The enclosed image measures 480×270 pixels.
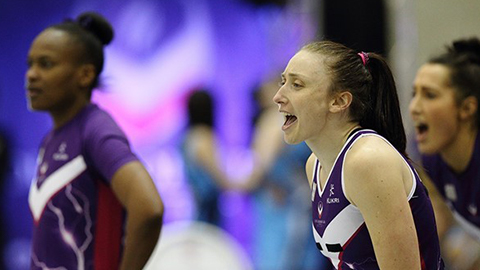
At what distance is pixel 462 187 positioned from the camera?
154 inches

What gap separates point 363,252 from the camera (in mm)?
2525

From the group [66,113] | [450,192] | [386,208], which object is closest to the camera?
[386,208]

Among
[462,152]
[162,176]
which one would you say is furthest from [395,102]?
[162,176]

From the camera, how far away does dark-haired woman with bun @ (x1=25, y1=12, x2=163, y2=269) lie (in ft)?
9.87

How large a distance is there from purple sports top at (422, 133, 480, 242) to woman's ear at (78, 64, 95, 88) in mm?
1643

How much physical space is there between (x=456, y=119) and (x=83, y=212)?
71.4 inches

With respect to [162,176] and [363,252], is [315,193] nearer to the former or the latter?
[363,252]

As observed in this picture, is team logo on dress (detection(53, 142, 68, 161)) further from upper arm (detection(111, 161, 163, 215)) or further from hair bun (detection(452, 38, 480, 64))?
hair bun (detection(452, 38, 480, 64))

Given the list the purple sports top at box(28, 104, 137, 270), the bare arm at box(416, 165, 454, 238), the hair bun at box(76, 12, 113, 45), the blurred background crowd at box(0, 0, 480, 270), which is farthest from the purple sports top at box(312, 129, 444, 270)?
the blurred background crowd at box(0, 0, 480, 270)

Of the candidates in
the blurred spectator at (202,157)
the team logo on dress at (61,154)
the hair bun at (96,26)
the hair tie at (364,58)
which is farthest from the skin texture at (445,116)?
Result: the blurred spectator at (202,157)

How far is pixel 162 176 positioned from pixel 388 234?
4.51m

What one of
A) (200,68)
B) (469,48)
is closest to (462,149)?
(469,48)

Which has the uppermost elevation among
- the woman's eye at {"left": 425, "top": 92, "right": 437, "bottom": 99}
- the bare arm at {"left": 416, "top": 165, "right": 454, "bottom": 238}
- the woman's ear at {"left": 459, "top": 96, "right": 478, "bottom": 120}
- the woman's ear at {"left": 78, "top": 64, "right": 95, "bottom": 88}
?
the woman's ear at {"left": 78, "top": 64, "right": 95, "bottom": 88}

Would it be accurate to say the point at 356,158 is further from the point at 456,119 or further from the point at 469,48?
the point at 469,48
